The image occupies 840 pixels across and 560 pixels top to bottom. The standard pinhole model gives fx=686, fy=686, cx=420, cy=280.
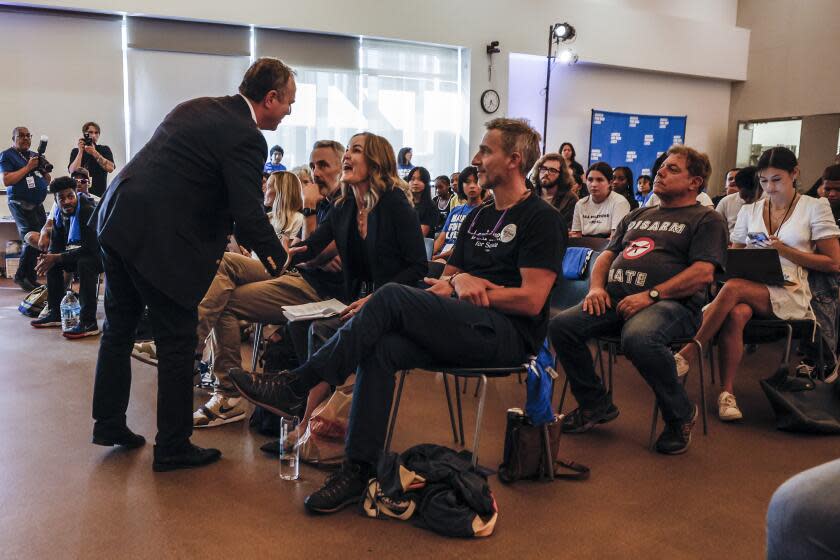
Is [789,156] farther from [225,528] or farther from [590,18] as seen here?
[590,18]

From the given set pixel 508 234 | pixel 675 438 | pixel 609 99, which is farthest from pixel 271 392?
pixel 609 99

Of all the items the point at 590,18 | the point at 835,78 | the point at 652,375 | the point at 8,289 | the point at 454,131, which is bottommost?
the point at 8,289

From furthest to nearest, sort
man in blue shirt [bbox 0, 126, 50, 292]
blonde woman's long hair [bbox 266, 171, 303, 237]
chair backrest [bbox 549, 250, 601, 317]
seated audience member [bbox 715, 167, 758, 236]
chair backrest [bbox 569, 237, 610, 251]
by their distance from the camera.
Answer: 1. man in blue shirt [bbox 0, 126, 50, 292]
2. seated audience member [bbox 715, 167, 758, 236]
3. blonde woman's long hair [bbox 266, 171, 303, 237]
4. chair backrest [bbox 569, 237, 610, 251]
5. chair backrest [bbox 549, 250, 601, 317]

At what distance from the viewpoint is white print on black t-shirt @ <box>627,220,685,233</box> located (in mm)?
2949

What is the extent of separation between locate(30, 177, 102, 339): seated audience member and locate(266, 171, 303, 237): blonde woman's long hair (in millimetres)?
1863

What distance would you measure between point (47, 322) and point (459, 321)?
4196 mm

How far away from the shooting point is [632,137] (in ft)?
36.6

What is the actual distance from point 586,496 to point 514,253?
860mm

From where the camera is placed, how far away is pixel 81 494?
7.43 ft

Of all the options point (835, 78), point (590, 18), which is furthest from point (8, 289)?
point (835, 78)

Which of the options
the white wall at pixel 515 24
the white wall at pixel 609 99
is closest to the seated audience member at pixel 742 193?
the white wall at pixel 515 24

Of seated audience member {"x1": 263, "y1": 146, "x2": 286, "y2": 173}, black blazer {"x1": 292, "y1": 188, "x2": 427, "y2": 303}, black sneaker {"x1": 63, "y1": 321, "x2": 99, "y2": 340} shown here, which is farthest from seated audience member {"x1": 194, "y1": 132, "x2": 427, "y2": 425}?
seated audience member {"x1": 263, "y1": 146, "x2": 286, "y2": 173}

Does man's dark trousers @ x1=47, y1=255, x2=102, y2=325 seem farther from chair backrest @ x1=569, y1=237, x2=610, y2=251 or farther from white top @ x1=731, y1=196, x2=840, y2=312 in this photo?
white top @ x1=731, y1=196, x2=840, y2=312

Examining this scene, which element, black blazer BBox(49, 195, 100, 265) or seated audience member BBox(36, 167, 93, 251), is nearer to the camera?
black blazer BBox(49, 195, 100, 265)
